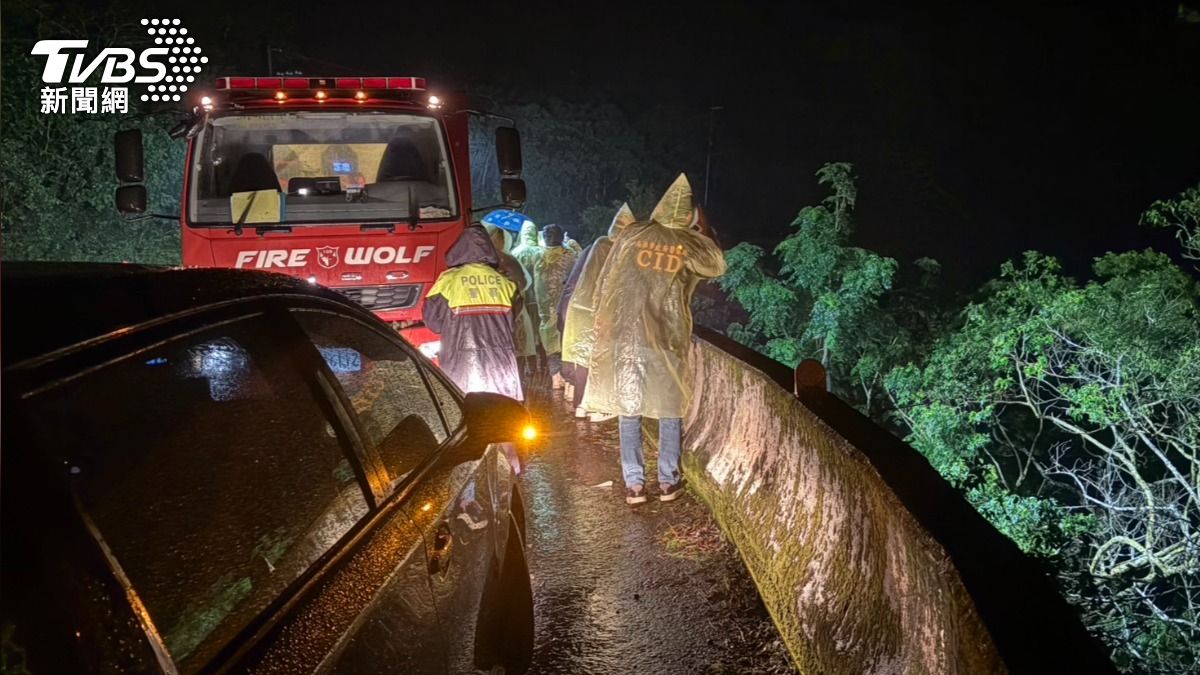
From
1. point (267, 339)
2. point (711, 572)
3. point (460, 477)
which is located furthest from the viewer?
point (711, 572)

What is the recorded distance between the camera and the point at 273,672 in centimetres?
147

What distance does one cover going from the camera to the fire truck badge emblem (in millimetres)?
6707

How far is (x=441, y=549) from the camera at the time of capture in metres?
2.37

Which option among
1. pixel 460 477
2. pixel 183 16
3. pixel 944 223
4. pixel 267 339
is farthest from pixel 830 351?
pixel 944 223

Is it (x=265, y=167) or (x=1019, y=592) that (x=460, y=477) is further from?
(x=265, y=167)

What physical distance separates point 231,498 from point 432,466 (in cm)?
87

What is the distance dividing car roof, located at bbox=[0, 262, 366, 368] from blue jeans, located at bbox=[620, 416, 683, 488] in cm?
383

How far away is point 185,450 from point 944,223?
48321mm

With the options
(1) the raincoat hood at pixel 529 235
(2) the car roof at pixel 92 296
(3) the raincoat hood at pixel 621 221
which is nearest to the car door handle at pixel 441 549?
(2) the car roof at pixel 92 296

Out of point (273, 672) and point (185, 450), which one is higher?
point (185, 450)

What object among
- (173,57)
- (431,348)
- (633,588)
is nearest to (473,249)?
(431,348)

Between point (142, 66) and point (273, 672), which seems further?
point (142, 66)

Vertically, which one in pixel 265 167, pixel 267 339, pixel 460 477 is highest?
pixel 265 167

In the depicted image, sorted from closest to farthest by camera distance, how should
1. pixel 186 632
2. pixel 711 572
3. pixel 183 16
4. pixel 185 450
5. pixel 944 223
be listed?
1. pixel 186 632
2. pixel 185 450
3. pixel 711 572
4. pixel 183 16
5. pixel 944 223
